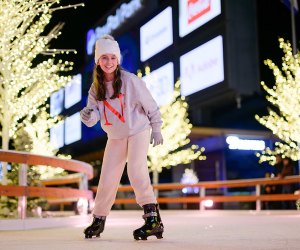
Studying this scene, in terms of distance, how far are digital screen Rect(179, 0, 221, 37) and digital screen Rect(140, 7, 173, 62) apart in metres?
1.31

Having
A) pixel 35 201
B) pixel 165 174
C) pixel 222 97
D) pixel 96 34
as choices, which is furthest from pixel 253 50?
pixel 96 34

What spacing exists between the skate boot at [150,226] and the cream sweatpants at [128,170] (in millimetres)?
71

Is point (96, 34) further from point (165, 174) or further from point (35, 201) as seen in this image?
point (35, 201)

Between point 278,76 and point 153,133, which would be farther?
point 278,76

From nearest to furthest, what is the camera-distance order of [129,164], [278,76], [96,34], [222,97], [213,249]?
[213,249] < [129,164] < [278,76] < [222,97] < [96,34]

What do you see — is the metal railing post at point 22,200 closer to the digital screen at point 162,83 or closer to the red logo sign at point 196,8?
the red logo sign at point 196,8

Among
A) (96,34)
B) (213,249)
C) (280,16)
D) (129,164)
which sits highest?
(96,34)

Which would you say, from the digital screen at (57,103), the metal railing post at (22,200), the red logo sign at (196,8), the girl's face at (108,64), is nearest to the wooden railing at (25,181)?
the metal railing post at (22,200)

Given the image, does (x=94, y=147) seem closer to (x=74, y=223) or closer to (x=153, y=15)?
(x=153, y=15)

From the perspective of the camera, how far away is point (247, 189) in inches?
1043

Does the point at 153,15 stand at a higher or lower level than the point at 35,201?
higher

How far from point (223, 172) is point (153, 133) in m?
22.8

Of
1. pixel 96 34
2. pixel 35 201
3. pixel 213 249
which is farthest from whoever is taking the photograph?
pixel 96 34

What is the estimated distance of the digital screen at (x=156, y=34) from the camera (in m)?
29.0
